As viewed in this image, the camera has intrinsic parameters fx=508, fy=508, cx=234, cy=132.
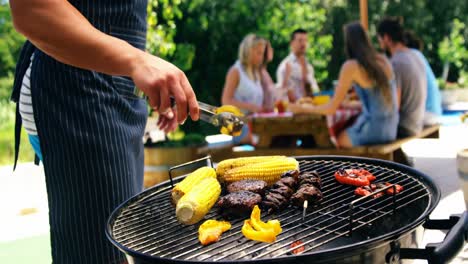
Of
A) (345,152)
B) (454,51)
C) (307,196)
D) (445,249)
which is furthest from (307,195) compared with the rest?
(454,51)

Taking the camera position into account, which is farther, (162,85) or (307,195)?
(307,195)

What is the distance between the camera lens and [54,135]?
215 centimetres

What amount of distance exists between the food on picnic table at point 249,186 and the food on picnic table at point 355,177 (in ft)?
1.12

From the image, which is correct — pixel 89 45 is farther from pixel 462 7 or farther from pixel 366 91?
pixel 462 7

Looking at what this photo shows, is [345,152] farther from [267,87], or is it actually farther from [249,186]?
[249,186]

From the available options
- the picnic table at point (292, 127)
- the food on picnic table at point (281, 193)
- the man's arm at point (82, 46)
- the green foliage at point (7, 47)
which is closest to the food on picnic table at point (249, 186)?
the food on picnic table at point (281, 193)

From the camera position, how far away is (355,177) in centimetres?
208

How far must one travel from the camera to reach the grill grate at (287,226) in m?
1.57

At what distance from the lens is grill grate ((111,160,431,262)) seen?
1570mm

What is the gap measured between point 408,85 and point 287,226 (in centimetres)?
539

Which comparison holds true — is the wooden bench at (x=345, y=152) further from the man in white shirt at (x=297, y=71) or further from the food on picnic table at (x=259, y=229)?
the food on picnic table at (x=259, y=229)

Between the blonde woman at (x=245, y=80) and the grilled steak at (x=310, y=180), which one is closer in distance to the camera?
the grilled steak at (x=310, y=180)

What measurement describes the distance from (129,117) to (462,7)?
1866cm

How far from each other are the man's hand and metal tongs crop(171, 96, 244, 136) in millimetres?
322
